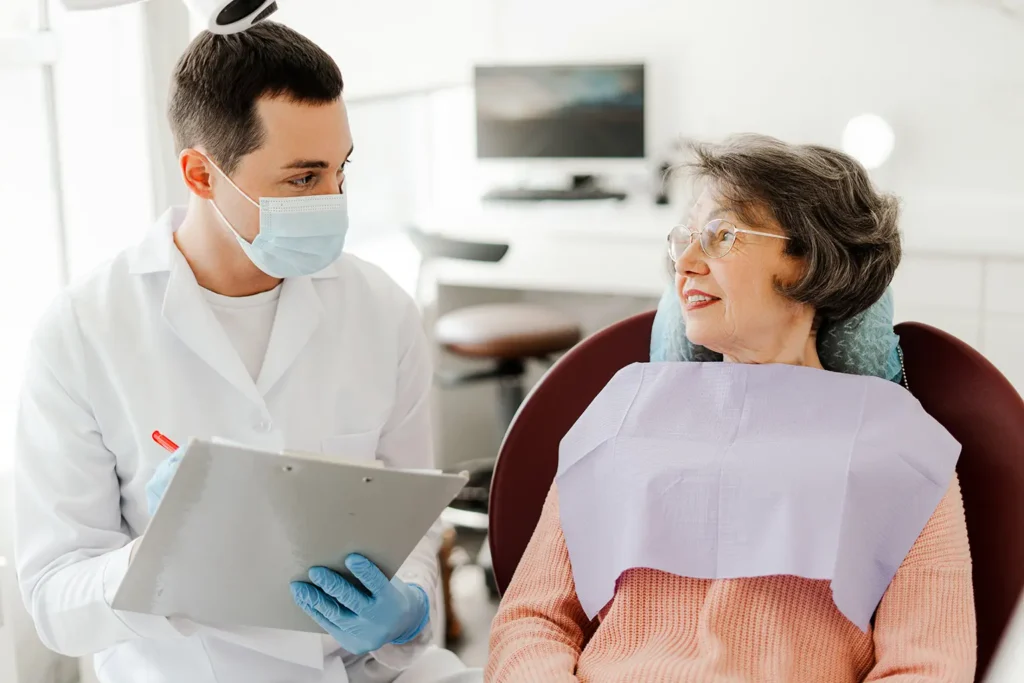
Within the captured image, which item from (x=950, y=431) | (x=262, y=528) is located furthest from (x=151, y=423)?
(x=950, y=431)

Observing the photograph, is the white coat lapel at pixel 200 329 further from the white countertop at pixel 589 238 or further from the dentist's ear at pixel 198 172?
the white countertop at pixel 589 238

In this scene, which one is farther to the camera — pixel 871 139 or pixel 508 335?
pixel 871 139

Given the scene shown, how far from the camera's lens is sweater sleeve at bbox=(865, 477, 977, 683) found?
119 centimetres

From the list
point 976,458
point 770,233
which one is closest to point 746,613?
point 976,458

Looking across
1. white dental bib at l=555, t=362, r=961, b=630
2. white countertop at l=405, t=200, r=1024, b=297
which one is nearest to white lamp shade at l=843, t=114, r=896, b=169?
white countertop at l=405, t=200, r=1024, b=297

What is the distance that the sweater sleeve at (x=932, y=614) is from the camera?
119 centimetres

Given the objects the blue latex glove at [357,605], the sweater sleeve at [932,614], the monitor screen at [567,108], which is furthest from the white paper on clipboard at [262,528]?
the monitor screen at [567,108]

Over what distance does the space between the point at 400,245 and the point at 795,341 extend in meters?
2.11

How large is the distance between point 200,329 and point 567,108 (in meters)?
2.73

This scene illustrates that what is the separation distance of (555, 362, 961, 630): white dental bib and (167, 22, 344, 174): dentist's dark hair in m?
0.57

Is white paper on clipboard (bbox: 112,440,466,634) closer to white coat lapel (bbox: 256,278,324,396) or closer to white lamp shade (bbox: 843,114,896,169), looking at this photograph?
white coat lapel (bbox: 256,278,324,396)

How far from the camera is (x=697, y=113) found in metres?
4.01

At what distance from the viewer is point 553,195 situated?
3889 millimetres

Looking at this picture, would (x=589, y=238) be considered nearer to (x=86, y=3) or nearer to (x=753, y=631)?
(x=753, y=631)
